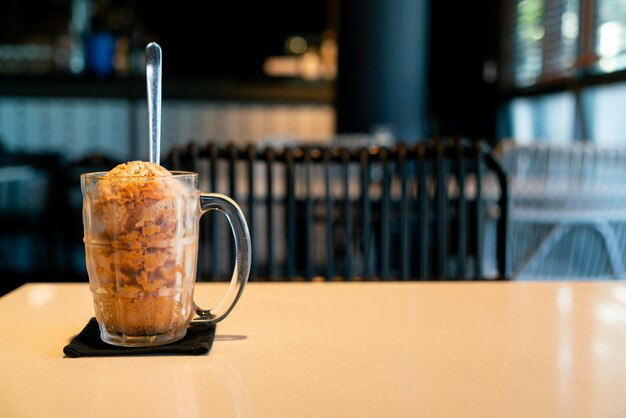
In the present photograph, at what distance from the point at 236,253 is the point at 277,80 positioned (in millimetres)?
4647

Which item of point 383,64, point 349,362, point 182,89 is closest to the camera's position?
point 349,362

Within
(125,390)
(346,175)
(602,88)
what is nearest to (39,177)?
(602,88)

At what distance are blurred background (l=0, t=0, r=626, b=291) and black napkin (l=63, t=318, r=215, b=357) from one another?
9.26 feet

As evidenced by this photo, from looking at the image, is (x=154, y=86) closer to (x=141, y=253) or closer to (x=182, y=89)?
(x=141, y=253)

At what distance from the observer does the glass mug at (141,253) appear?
2.08 feet

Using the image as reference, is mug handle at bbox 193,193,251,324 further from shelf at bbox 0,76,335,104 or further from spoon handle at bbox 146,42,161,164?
shelf at bbox 0,76,335,104

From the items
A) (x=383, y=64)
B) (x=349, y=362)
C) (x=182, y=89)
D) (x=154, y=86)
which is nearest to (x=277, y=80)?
(x=182, y=89)

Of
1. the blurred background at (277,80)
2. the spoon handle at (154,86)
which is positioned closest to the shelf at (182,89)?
the blurred background at (277,80)

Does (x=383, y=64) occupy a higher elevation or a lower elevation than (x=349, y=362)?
higher

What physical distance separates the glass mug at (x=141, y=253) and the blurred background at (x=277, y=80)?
2827 mm

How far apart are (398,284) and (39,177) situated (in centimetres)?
385

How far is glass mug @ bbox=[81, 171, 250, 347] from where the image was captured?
0.63 metres

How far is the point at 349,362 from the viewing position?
616mm

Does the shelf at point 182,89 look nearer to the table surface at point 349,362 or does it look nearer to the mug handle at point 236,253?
the table surface at point 349,362
